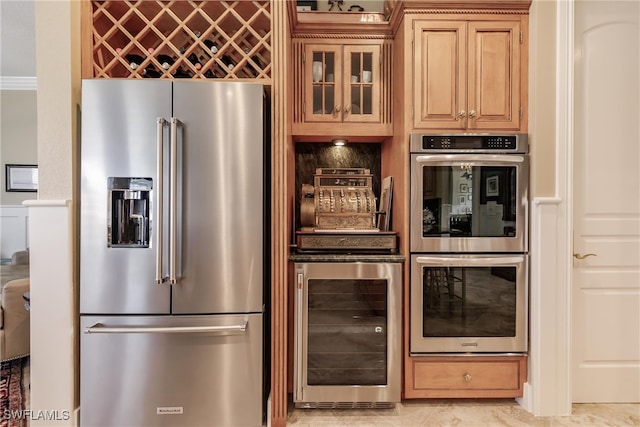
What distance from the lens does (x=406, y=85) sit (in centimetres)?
211

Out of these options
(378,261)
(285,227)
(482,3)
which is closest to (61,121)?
(285,227)

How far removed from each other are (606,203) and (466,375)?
138 cm

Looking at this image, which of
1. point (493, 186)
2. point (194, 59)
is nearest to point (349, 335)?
point (493, 186)

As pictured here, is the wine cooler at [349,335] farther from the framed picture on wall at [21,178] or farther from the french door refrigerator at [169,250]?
the framed picture on wall at [21,178]

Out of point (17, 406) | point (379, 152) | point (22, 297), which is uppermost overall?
point (379, 152)

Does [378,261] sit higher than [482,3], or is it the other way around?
[482,3]

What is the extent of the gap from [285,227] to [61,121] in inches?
51.2

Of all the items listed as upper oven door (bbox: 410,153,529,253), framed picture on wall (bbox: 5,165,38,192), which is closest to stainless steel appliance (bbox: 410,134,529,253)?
upper oven door (bbox: 410,153,529,253)

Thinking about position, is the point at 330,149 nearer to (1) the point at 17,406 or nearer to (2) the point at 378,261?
(2) the point at 378,261

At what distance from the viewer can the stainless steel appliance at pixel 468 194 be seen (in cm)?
206

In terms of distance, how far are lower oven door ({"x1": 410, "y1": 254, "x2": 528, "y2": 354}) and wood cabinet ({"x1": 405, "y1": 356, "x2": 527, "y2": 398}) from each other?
0.22 ft

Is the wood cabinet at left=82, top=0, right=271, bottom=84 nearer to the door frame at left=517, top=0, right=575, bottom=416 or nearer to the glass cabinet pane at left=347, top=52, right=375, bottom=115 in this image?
the glass cabinet pane at left=347, top=52, right=375, bottom=115

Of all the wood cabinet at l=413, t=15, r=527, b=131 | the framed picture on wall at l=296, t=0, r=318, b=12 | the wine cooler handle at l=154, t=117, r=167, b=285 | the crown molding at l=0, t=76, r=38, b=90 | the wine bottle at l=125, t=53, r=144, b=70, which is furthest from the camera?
the crown molding at l=0, t=76, r=38, b=90

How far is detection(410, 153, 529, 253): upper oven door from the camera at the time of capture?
6.79 feet
